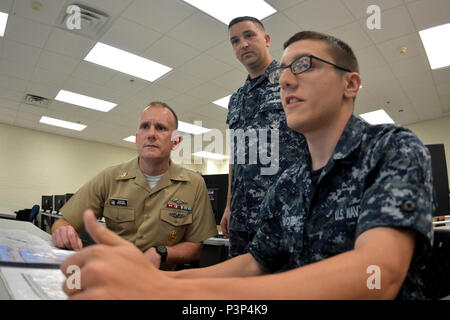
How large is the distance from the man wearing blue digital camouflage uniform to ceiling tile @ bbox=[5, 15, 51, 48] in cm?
310

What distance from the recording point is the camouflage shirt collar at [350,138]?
2.30ft

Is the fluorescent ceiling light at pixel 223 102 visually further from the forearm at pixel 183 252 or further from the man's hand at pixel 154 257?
the man's hand at pixel 154 257

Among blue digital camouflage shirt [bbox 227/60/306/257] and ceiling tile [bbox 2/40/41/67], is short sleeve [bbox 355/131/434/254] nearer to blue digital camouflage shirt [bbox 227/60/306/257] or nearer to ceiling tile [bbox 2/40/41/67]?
blue digital camouflage shirt [bbox 227/60/306/257]

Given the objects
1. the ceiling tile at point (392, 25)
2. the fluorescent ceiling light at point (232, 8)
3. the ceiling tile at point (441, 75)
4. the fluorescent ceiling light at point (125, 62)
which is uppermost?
the fluorescent ceiling light at point (125, 62)

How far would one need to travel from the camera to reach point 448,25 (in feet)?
10.8

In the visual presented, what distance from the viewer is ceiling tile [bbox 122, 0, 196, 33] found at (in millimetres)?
3029

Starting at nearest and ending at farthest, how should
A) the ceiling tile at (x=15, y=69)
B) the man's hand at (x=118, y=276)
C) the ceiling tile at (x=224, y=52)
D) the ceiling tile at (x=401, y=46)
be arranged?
the man's hand at (x=118, y=276) < the ceiling tile at (x=401, y=46) < the ceiling tile at (x=224, y=52) < the ceiling tile at (x=15, y=69)

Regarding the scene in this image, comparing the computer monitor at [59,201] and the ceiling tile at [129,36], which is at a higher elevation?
the ceiling tile at [129,36]

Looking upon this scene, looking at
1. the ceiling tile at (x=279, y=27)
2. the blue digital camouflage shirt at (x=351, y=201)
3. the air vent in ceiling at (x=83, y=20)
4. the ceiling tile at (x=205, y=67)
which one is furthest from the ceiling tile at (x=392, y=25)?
the blue digital camouflage shirt at (x=351, y=201)

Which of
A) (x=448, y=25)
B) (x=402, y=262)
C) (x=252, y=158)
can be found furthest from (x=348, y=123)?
(x=448, y=25)

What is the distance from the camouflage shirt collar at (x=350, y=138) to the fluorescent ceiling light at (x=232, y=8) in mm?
2687

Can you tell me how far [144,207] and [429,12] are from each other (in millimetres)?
3629

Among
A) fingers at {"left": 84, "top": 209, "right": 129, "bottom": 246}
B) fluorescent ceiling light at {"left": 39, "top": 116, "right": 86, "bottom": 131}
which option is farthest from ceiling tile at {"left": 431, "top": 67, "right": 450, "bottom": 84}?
fluorescent ceiling light at {"left": 39, "top": 116, "right": 86, "bottom": 131}

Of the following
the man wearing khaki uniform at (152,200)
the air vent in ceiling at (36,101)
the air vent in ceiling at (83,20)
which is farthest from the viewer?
the air vent in ceiling at (36,101)
